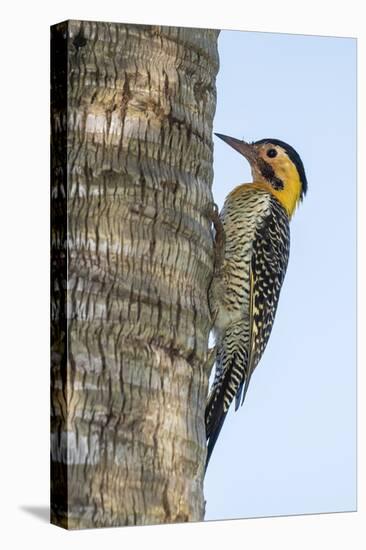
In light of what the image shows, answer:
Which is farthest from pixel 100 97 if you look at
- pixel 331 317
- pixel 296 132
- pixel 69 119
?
pixel 331 317

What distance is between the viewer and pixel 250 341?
7.50 meters

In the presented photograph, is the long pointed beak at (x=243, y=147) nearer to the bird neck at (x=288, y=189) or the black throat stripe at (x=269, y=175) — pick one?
the black throat stripe at (x=269, y=175)

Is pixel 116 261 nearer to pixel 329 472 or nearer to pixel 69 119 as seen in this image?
pixel 69 119

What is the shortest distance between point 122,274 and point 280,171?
3.86ft

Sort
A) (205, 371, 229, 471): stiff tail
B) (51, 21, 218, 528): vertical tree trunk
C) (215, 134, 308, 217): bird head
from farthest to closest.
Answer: (215, 134, 308, 217): bird head < (205, 371, 229, 471): stiff tail < (51, 21, 218, 528): vertical tree trunk

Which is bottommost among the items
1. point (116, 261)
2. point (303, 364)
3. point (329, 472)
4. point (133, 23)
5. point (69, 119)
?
point (329, 472)

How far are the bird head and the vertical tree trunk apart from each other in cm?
54

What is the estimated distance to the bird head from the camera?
752 centimetres

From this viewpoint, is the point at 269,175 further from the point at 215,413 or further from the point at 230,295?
the point at 215,413

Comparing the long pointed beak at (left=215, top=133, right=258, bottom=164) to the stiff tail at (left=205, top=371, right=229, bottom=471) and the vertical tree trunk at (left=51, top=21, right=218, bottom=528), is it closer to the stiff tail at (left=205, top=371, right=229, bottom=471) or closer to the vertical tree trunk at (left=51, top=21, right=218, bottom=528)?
the vertical tree trunk at (left=51, top=21, right=218, bottom=528)

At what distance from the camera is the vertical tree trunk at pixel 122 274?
6801 millimetres

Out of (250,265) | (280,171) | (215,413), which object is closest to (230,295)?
(250,265)

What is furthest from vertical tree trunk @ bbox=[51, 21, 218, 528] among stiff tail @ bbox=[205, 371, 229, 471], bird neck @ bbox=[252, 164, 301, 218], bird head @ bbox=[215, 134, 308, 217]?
bird neck @ bbox=[252, 164, 301, 218]

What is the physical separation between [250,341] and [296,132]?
40.2 inches
